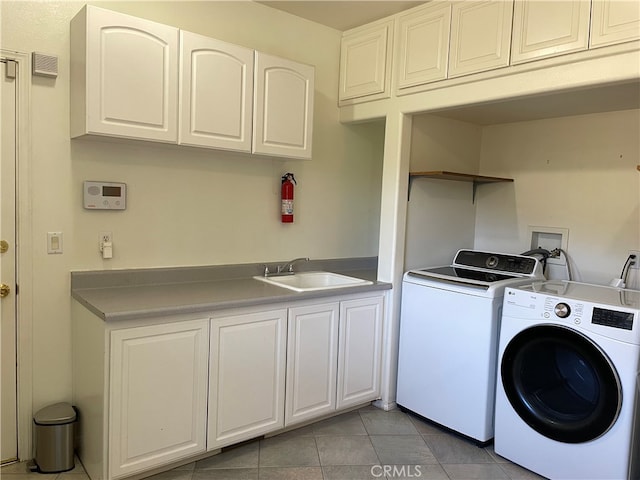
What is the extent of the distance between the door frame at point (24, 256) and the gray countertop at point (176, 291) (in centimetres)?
22

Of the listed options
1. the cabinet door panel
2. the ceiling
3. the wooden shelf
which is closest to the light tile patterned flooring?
the wooden shelf

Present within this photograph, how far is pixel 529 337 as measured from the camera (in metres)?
2.31

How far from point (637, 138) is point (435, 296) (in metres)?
1.51

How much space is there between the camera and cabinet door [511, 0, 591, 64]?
6.57ft

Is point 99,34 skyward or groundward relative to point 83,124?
skyward

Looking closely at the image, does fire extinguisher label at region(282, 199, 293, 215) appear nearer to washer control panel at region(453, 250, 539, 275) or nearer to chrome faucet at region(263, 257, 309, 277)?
chrome faucet at region(263, 257, 309, 277)

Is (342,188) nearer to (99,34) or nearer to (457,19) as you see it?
(457,19)

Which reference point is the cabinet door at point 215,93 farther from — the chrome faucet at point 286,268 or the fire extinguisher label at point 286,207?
the chrome faucet at point 286,268

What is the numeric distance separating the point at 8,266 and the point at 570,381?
9.12 ft

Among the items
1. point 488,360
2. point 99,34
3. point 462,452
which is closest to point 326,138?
point 99,34

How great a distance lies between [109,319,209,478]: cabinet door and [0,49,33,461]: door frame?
0.62m

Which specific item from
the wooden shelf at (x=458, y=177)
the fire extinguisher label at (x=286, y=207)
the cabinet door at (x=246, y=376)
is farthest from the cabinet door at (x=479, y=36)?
the cabinet door at (x=246, y=376)

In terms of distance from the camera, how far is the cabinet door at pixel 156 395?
6.47 feet

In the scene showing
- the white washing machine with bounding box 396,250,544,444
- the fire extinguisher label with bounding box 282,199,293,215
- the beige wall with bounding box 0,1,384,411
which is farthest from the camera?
the fire extinguisher label with bounding box 282,199,293,215
